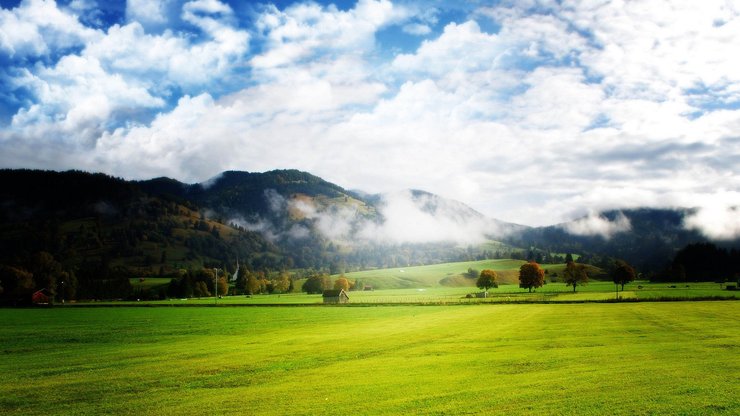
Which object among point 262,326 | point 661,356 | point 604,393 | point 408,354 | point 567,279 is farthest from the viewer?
point 567,279

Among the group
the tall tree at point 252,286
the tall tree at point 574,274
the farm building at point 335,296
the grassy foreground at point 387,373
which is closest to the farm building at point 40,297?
the tall tree at point 252,286

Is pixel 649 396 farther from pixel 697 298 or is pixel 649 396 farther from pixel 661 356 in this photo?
pixel 697 298

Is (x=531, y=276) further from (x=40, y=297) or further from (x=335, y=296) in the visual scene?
(x=40, y=297)

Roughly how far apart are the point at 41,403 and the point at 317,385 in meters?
10.9

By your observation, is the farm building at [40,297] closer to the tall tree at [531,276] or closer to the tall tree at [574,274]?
the tall tree at [531,276]

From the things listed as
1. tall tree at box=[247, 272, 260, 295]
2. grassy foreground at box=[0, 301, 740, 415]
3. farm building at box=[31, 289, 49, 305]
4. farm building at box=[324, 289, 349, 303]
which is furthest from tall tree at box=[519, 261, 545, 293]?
farm building at box=[31, 289, 49, 305]

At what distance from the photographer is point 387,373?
24.3 m

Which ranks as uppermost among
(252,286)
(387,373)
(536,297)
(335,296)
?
(387,373)

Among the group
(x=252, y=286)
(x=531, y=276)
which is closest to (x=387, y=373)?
(x=531, y=276)

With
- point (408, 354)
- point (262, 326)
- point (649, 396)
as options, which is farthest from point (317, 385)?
point (262, 326)

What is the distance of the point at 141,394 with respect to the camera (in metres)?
20.5

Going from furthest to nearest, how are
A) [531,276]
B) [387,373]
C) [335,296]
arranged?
[531,276]
[335,296]
[387,373]

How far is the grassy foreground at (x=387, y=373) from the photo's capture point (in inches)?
A: 711

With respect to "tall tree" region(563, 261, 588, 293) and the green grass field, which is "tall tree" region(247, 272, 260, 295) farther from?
"tall tree" region(563, 261, 588, 293)
